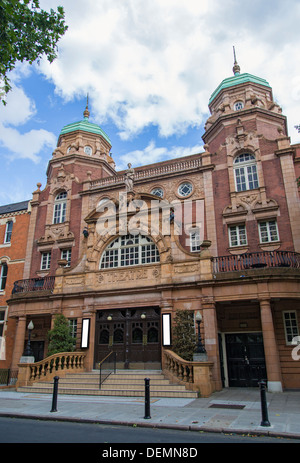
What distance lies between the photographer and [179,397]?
1433 centimetres

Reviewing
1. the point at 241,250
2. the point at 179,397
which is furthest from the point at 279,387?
the point at 241,250

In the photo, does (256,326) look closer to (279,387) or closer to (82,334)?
(279,387)

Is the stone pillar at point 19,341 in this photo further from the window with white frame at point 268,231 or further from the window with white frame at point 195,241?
the window with white frame at point 268,231

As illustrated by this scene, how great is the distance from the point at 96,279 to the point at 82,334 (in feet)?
11.4

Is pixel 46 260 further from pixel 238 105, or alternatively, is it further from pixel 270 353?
pixel 238 105

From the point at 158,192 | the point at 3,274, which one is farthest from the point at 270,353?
the point at 3,274

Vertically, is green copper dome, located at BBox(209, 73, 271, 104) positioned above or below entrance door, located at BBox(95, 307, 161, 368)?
above

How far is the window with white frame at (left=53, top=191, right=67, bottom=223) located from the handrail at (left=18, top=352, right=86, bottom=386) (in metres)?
12.1

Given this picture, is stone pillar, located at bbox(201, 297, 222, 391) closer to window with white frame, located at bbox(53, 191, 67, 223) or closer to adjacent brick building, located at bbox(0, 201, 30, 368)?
window with white frame, located at bbox(53, 191, 67, 223)

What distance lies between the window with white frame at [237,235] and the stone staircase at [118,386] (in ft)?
30.4

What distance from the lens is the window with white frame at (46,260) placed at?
26.8m

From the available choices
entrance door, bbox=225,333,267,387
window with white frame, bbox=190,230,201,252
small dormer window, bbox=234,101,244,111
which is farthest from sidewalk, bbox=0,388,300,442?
small dormer window, bbox=234,101,244,111

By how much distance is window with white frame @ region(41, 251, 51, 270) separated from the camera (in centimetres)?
2677
